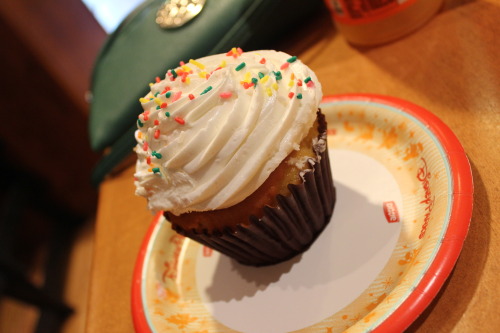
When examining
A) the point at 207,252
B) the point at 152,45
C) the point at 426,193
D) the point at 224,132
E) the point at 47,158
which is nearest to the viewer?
the point at 224,132

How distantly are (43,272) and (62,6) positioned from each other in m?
1.85

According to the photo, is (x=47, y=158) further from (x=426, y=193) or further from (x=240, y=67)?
(x=426, y=193)

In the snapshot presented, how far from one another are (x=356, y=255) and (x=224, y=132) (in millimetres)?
430

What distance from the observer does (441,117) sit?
1.10 m

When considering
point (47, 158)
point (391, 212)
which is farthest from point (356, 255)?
point (47, 158)

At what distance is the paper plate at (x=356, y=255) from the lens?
0.83 metres

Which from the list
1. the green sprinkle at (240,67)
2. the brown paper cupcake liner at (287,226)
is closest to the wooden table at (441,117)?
the brown paper cupcake liner at (287,226)

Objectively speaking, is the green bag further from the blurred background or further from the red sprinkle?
the blurred background

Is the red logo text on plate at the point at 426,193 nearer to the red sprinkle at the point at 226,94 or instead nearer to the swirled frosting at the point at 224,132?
the swirled frosting at the point at 224,132

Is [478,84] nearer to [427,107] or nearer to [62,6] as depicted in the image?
[427,107]

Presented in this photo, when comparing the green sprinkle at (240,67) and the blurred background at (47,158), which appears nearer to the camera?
the green sprinkle at (240,67)

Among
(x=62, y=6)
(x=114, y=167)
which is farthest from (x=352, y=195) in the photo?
(x=62, y=6)

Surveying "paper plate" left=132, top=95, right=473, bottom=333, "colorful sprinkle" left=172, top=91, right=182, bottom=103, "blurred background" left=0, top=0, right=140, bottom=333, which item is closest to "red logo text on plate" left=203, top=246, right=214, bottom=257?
"paper plate" left=132, top=95, right=473, bottom=333

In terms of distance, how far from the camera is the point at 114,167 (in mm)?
1729
